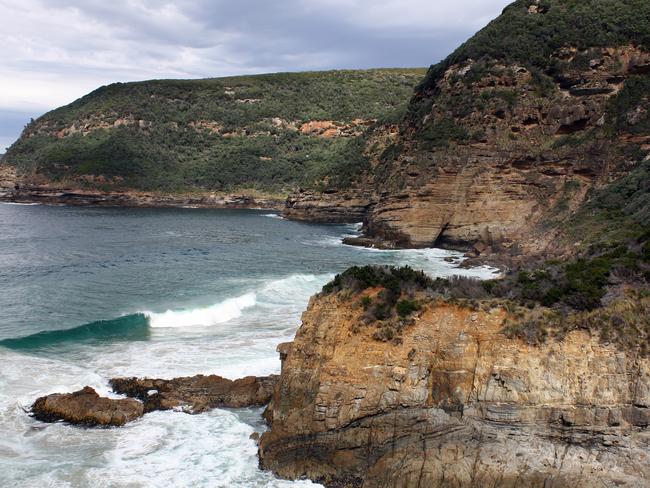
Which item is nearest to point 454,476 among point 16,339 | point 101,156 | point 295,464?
point 295,464

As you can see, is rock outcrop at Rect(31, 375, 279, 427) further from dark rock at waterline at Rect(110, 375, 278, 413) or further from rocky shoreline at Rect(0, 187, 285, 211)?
rocky shoreline at Rect(0, 187, 285, 211)

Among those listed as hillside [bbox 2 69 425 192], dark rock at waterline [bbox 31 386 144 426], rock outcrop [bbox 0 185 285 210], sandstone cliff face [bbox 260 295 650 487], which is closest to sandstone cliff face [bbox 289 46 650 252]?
sandstone cliff face [bbox 260 295 650 487]

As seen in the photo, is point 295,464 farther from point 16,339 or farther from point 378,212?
point 378,212

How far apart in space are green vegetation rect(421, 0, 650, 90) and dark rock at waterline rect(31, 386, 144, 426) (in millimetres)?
46177

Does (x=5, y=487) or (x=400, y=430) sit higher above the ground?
(x=400, y=430)

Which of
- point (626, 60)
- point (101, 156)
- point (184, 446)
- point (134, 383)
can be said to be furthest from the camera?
point (101, 156)

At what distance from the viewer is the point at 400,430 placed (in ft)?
36.8

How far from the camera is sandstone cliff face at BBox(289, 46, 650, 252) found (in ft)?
143

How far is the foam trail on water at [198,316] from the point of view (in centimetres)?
2567

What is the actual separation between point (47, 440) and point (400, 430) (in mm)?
9115

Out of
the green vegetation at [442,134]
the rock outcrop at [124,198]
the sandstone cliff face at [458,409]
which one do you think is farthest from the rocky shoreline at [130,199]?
the sandstone cliff face at [458,409]

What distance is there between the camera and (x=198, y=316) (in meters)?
26.6

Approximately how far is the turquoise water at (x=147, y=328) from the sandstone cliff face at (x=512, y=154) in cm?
396

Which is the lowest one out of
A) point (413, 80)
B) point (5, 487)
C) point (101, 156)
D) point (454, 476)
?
point (5, 487)
